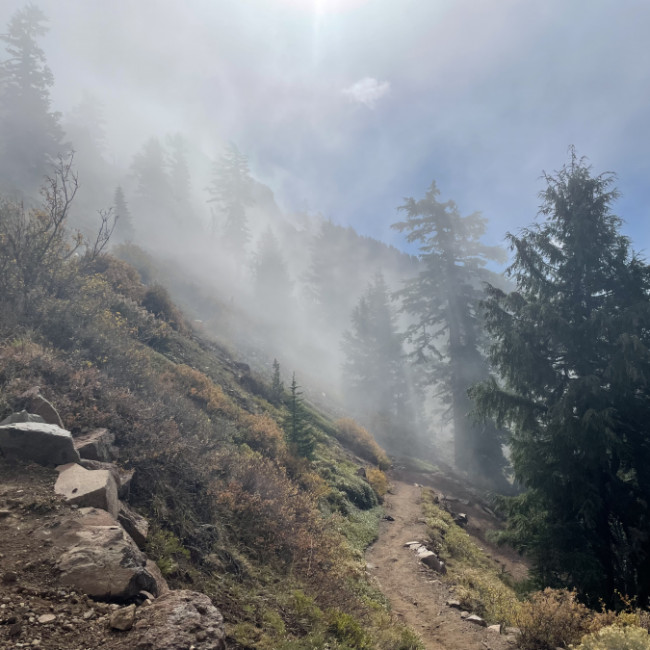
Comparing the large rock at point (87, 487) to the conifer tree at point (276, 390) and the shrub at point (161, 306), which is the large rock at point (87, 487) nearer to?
the shrub at point (161, 306)

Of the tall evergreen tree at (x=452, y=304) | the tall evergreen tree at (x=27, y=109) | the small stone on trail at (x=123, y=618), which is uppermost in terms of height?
the tall evergreen tree at (x=27, y=109)

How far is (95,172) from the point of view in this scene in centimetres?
6812

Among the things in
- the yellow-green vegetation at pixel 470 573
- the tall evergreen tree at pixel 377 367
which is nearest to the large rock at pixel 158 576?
the yellow-green vegetation at pixel 470 573

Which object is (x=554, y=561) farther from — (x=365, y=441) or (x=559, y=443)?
(x=365, y=441)

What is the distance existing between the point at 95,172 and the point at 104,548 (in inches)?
3125

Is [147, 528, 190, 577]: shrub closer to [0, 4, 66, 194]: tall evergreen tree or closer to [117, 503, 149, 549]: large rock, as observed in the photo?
[117, 503, 149, 549]: large rock

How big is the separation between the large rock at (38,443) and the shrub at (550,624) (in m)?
8.09

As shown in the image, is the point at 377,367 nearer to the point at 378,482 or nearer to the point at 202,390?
the point at 378,482

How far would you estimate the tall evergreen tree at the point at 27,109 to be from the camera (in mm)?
43531

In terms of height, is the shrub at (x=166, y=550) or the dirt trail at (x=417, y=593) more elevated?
the shrub at (x=166, y=550)

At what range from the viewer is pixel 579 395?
34.0 ft

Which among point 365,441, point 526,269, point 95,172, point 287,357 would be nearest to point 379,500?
point 365,441

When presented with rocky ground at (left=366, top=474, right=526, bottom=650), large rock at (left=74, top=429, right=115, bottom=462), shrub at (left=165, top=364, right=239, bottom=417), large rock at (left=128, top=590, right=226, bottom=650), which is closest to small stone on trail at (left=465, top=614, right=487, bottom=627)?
rocky ground at (left=366, top=474, right=526, bottom=650)

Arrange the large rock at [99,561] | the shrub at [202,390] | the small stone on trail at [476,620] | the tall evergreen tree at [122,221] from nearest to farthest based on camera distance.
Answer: the large rock at [99,561] < the small stone on trail at [476,620] < the shrub at [202,390] < the tall evergreen tree at [122,221]
